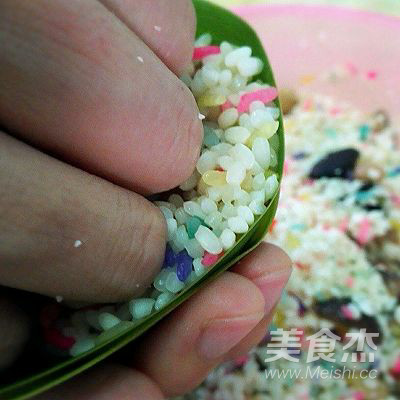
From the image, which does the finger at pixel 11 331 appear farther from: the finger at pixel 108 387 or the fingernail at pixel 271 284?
the fingernail at pixel 271 284

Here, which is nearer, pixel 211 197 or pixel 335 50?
pixel 211 197

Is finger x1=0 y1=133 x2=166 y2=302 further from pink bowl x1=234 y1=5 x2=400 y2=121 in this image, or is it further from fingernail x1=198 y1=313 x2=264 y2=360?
pink bowl x1=234 y1=5 x2=400 y2=121

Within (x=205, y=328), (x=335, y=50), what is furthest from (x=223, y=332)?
(x=335, y=50)

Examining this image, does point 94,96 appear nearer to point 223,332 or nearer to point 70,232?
point 70,232

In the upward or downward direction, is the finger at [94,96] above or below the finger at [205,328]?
above

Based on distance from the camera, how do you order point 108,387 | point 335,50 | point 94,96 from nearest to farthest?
point 94,96 → point 108,387 → point 335,50

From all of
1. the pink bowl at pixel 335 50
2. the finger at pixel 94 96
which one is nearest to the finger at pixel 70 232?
the finger at pixel 94 96

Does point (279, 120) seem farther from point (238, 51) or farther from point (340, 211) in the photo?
point (340, 211)
